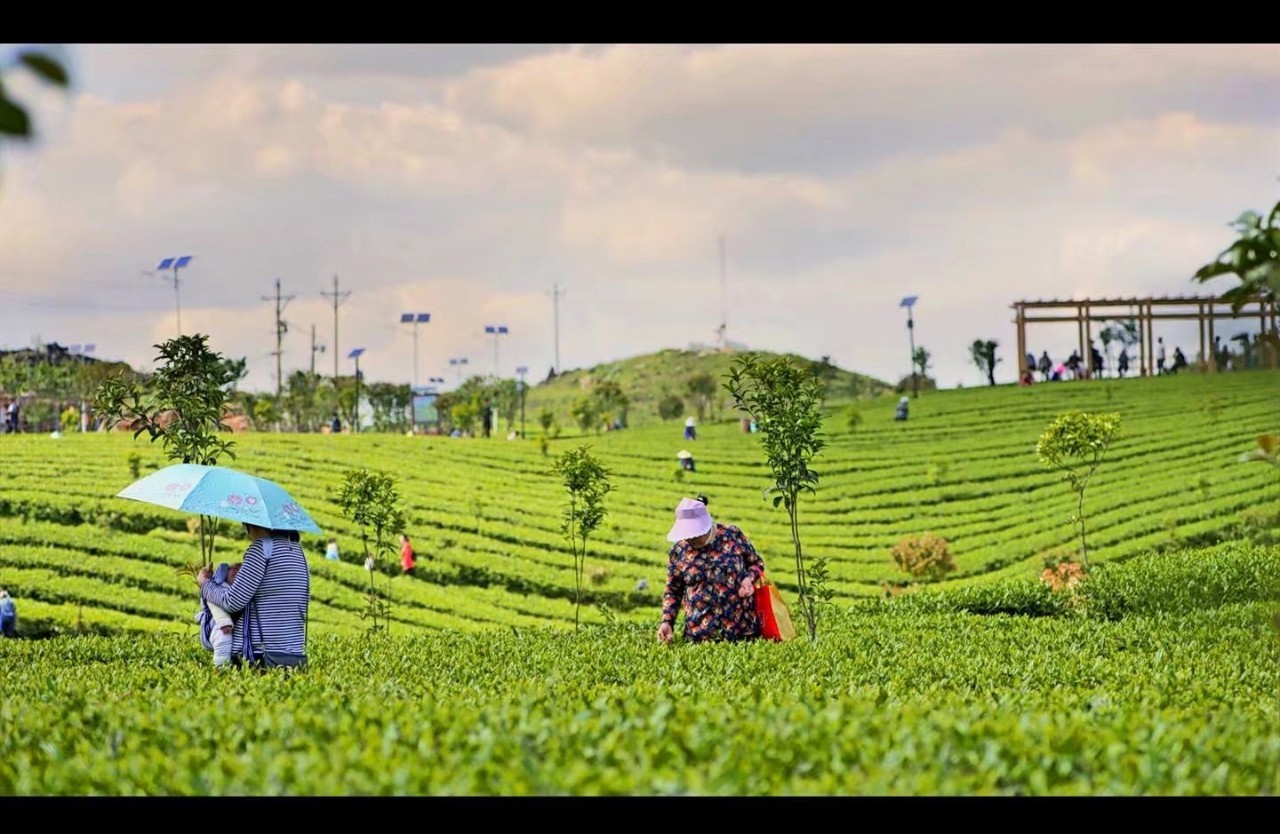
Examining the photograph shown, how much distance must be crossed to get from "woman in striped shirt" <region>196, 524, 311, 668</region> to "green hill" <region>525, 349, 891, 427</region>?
3084 inches

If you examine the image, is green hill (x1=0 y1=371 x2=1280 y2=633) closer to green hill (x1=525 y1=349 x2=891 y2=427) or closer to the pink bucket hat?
the pink bucket hat

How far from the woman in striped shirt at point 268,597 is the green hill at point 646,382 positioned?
78.3m

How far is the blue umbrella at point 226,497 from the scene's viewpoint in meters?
11.1

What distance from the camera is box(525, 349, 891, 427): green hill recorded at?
97375 mm

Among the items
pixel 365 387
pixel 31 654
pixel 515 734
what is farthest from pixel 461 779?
pixel 365 387

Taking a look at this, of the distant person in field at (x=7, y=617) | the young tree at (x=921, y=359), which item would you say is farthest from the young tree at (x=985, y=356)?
the distant person in field at (x=7, y=617)

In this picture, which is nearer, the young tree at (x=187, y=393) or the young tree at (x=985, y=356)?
the young tree at (x=187, y=393)

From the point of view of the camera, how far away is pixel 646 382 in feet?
398

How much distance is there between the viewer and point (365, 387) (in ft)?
281

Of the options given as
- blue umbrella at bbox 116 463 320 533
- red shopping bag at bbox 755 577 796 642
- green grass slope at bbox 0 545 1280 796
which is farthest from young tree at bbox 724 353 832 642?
blue umbrella at bbox 116 463 320 533

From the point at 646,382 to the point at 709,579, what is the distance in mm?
108211

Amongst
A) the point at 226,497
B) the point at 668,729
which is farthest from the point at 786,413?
the point at 668,729

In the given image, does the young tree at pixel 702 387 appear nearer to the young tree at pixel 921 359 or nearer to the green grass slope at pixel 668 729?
the young tree at pixel 921 359
